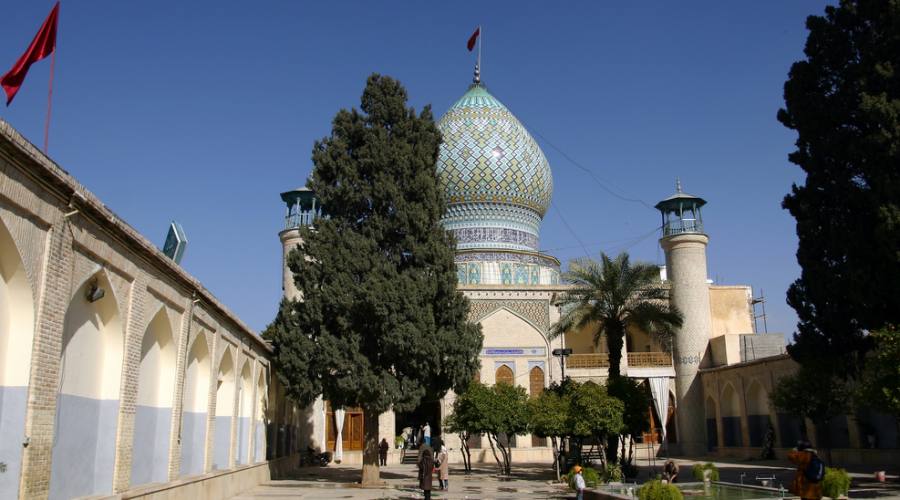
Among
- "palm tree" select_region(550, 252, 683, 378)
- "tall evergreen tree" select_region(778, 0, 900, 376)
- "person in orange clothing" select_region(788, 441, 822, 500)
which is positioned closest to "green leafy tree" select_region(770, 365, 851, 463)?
"tall evergreen tree" select_region(778, 0, 900, 376)

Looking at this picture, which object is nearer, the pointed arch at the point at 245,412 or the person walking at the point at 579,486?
the person walking at the point at 579,486

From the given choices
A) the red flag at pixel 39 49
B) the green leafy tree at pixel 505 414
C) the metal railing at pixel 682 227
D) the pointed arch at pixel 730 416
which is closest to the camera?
the red flag at pixel 39 49

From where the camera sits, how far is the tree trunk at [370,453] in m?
17.5

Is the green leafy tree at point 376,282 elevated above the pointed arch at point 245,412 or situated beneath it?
elevated above

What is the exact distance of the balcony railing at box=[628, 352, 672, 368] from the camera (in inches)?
1174

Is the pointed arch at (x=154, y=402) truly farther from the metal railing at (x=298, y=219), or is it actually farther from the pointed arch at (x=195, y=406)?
the metal railing at (x=298, y=219)

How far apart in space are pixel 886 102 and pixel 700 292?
15.7m

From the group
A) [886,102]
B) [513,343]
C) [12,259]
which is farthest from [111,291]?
[513,343]

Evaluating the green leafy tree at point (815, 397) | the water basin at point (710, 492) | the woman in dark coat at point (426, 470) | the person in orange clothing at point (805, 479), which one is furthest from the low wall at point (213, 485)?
the green leafy tree at point (815, 397)

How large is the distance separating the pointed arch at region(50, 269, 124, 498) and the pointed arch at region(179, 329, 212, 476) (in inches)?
101

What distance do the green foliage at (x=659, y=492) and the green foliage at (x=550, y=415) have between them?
24.2 ft

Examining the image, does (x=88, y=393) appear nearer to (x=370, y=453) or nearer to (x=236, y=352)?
(x=236, y=352)

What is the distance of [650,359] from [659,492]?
1983 cm

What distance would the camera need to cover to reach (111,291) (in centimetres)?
946
